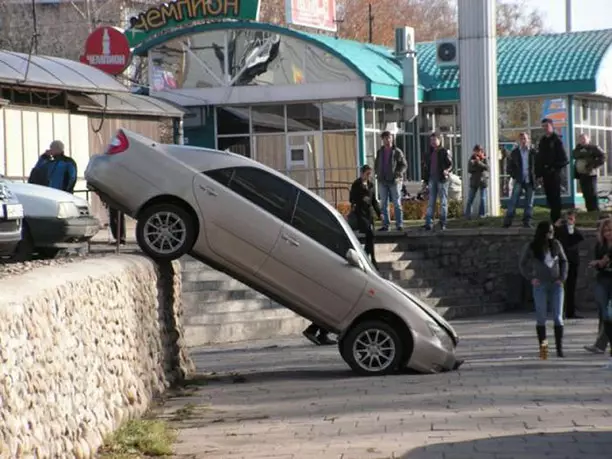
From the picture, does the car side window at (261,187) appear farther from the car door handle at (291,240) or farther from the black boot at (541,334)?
the black boot at (541,334)

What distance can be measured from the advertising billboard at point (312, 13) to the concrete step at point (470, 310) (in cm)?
1695

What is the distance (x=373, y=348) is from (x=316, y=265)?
1097mm

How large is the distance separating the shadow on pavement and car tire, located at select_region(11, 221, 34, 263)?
29.9 ft

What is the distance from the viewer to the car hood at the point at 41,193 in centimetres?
1864

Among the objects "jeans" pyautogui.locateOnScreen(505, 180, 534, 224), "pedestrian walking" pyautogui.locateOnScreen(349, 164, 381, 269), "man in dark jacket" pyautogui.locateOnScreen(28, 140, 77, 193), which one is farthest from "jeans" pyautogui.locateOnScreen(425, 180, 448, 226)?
"man in dark jacket" pyautogui.locateOnScreen(28, 140, 77, 193)

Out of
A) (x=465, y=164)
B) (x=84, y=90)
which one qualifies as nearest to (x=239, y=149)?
(x=465, y=164)

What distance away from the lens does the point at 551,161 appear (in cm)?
2625

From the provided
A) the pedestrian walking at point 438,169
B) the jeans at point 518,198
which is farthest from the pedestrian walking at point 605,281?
the pedestrian walking at point 438,169

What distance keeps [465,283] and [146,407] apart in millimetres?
15829

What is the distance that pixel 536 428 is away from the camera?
10953 millimetres

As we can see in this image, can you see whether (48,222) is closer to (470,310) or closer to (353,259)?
(353,259)

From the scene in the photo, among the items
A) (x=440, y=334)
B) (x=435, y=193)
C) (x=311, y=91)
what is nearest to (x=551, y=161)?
(x=435, y=193)

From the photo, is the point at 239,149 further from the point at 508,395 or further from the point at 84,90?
the point at 508,395

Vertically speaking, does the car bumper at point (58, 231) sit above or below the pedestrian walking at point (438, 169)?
below
